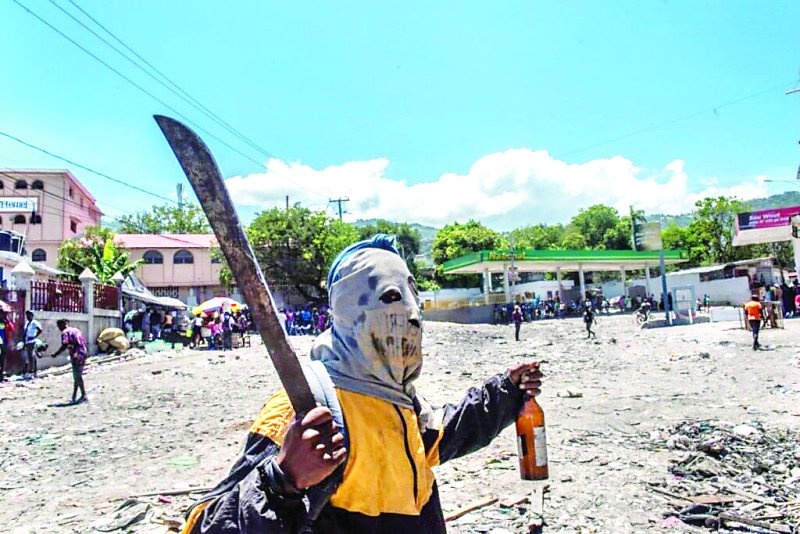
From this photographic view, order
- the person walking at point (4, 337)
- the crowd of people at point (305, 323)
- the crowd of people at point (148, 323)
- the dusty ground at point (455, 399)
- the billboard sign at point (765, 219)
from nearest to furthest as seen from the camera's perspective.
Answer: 1. the dusty ground at point (455, 399)
2. the person walking at point (4, 337)
3. the crowd of people at point (148, 323)
4. the billboard sign at point (765, 219)
5. the crowd of people at point (305, 323)

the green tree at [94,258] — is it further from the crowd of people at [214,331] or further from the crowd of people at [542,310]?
the crowd of people at [542,310]

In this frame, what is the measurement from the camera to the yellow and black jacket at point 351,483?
46.4 inches

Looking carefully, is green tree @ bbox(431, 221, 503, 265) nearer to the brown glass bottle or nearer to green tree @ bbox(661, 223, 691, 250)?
green tree @ bbox(661, 223, 691, 250)

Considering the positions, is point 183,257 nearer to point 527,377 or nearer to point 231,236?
point 527,377

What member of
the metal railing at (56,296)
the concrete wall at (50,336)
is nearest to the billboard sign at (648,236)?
the metal railing at (56,296)

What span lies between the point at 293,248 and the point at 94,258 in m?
11.1

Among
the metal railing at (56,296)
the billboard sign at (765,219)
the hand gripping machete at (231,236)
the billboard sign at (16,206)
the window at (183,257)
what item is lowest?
the hand gripping machete at (231,236)

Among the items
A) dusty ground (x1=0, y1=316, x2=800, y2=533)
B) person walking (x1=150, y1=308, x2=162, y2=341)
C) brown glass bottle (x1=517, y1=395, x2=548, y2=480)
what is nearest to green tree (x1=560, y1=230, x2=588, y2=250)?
dusty ground (x1=0, y1=316, x2=800, y2=533)

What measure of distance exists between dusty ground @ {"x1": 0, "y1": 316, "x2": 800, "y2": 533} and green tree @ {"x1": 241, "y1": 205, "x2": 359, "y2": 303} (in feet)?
60.5

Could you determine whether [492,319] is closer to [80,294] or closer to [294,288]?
[294,288]

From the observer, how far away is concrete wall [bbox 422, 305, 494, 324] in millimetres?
31641

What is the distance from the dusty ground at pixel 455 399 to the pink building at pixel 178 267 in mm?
26408

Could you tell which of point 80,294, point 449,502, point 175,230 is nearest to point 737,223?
point 449,502

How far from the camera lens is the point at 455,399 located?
9383 millimetres
